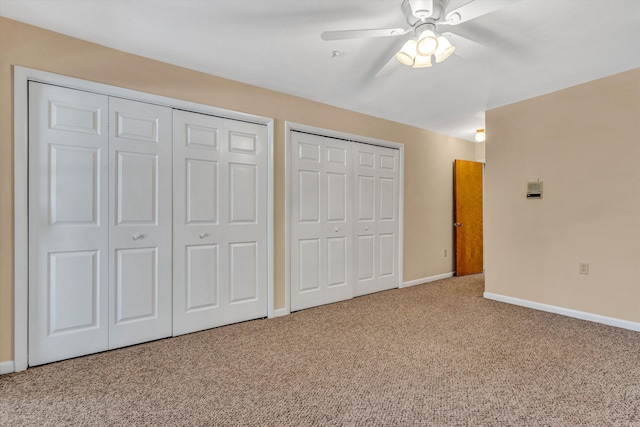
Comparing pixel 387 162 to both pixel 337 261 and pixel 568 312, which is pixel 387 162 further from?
pixel 568 312

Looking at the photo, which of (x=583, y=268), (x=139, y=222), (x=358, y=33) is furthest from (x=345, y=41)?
(x=583, y=268)

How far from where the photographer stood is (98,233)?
2488 millimetres

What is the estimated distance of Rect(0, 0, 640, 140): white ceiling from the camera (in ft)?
6.65

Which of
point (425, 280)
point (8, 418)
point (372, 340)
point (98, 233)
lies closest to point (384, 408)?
point (372, 340)

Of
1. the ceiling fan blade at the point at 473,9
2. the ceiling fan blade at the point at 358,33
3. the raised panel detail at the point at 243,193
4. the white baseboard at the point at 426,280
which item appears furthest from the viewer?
the white baseboard at the point at 426,280

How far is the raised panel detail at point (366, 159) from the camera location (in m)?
4.16

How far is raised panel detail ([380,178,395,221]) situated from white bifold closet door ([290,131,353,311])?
1.90 ft

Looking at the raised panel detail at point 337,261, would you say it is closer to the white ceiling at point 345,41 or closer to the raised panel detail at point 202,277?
the raised panel detail at point 202,277

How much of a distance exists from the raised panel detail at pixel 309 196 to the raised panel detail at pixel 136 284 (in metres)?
1.57

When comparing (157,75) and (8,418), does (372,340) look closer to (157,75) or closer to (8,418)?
(8,418)

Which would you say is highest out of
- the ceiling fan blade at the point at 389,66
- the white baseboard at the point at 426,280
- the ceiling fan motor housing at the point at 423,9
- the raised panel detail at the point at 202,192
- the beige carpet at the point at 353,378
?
the ceiling fan motor housing at the point at 423,9

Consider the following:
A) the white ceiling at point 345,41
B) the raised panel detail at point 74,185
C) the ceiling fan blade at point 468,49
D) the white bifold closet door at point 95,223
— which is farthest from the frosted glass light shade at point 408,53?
the raised panel detail at point 74,185

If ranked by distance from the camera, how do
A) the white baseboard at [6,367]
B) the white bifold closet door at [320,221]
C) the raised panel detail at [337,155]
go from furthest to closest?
the raised panel detail at [337,155] < the white bifold closet door at [320,221] < the white baseboard at [6,367]

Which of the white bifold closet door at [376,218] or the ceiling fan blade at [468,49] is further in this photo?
the white bifold closet door at [376,218]
